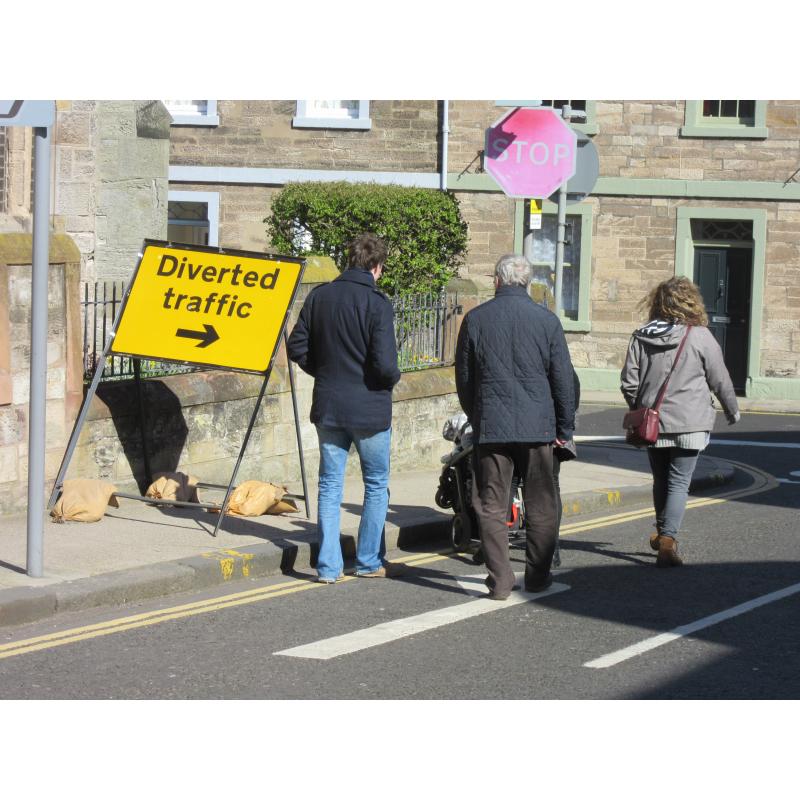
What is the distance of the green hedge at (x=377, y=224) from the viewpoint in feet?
68.2

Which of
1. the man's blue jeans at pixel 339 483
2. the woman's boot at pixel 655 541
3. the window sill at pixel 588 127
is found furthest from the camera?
the window sill at pixel 588 127

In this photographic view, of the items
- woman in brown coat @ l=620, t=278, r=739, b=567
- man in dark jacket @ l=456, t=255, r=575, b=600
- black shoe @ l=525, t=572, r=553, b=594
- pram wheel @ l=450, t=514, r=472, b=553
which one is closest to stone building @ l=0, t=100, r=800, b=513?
pram wheel @ l=450, t=514, r=472, b=553

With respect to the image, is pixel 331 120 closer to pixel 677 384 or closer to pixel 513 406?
pixel 677 384

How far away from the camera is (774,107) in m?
21.7

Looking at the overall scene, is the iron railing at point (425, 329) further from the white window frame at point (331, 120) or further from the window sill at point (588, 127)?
the white window frame at point (331, 120)

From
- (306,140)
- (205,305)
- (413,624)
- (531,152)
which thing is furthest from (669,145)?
(413,624)

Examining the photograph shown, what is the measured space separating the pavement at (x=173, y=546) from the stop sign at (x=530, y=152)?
8.67 ft

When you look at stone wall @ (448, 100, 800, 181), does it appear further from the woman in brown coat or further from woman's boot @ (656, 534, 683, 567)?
woman's boot @ (656, 534, 683, 567)

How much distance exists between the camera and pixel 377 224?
20.9 meters

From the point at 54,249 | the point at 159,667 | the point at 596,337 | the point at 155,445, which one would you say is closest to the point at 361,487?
the point at 155,445

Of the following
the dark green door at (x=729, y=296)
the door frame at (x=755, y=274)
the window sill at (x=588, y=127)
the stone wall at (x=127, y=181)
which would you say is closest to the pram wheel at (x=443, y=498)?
the stone wall at (x=127, y=181)

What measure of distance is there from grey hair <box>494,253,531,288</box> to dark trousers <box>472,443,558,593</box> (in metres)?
0.94

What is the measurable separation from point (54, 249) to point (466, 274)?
Result: 46.8 feet
